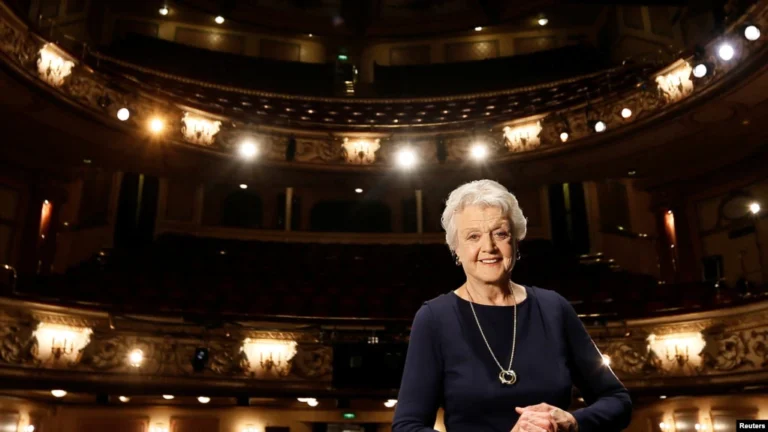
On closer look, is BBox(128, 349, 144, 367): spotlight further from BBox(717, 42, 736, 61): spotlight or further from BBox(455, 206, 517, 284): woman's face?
BBox(717, 42, 736, 61): spotlight

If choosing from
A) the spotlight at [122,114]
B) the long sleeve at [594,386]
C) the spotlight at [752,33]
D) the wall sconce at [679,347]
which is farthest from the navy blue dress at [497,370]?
the spotlight at [122,114]

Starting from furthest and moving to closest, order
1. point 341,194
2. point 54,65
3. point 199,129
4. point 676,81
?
point 341,194
point 199,129
point 676,81
point 54,65

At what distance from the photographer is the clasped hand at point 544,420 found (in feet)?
A: 2.73

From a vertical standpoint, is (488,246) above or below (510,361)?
above

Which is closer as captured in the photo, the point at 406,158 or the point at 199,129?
the point at 199,129

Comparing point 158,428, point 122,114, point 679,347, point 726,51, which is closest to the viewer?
point 679,347

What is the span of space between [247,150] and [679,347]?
236 inches

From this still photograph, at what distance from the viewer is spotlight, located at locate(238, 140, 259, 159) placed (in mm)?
8438

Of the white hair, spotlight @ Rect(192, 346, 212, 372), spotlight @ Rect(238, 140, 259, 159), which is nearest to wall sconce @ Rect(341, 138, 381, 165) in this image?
spotlight @ Rect(238, 140, 259, 159)

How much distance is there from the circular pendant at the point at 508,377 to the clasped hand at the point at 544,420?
5cm

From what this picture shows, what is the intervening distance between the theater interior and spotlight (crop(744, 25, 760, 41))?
0.04 meters

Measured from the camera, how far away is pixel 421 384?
94 cm

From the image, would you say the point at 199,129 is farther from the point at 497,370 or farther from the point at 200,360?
the point at 497,370

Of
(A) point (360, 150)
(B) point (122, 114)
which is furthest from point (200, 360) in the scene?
(A) point (360, 150)
